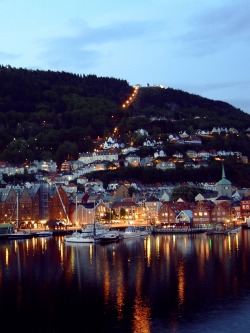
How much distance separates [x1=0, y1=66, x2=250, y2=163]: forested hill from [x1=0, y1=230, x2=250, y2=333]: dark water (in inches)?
2295

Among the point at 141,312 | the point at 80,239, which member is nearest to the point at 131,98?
the point at 80,239

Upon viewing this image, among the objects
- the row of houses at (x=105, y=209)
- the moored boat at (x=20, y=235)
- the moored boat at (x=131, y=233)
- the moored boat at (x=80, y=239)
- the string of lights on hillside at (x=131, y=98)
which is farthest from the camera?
the string of lights on hillside at (x=131, y=98)

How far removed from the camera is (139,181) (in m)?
77.7

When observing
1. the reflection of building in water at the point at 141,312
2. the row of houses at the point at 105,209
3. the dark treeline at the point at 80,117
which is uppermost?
the dark treeline at the point at 80,117

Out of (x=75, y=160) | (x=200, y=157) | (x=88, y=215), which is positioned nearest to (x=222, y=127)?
(x=200, y=157)

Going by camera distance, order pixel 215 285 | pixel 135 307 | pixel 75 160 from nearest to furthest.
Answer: pixel 135 307, pixel 215 285, pixel 75 160

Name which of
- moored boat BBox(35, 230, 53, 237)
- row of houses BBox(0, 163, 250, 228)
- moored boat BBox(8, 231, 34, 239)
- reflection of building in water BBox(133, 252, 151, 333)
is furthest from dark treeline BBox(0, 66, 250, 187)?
reflection of building in water BBox(133, 252, 151, 333)

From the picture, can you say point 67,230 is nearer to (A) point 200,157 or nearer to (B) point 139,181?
(B) point 139,181

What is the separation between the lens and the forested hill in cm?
9469

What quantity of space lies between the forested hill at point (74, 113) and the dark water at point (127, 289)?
58.3m

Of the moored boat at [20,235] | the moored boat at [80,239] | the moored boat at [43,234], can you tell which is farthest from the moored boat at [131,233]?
the moored boat at [20,235]

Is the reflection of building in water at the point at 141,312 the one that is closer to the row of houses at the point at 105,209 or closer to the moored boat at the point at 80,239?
the moored boat at the point at 80,239

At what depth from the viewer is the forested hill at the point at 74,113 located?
3728 inches

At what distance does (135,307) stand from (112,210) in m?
40.9
